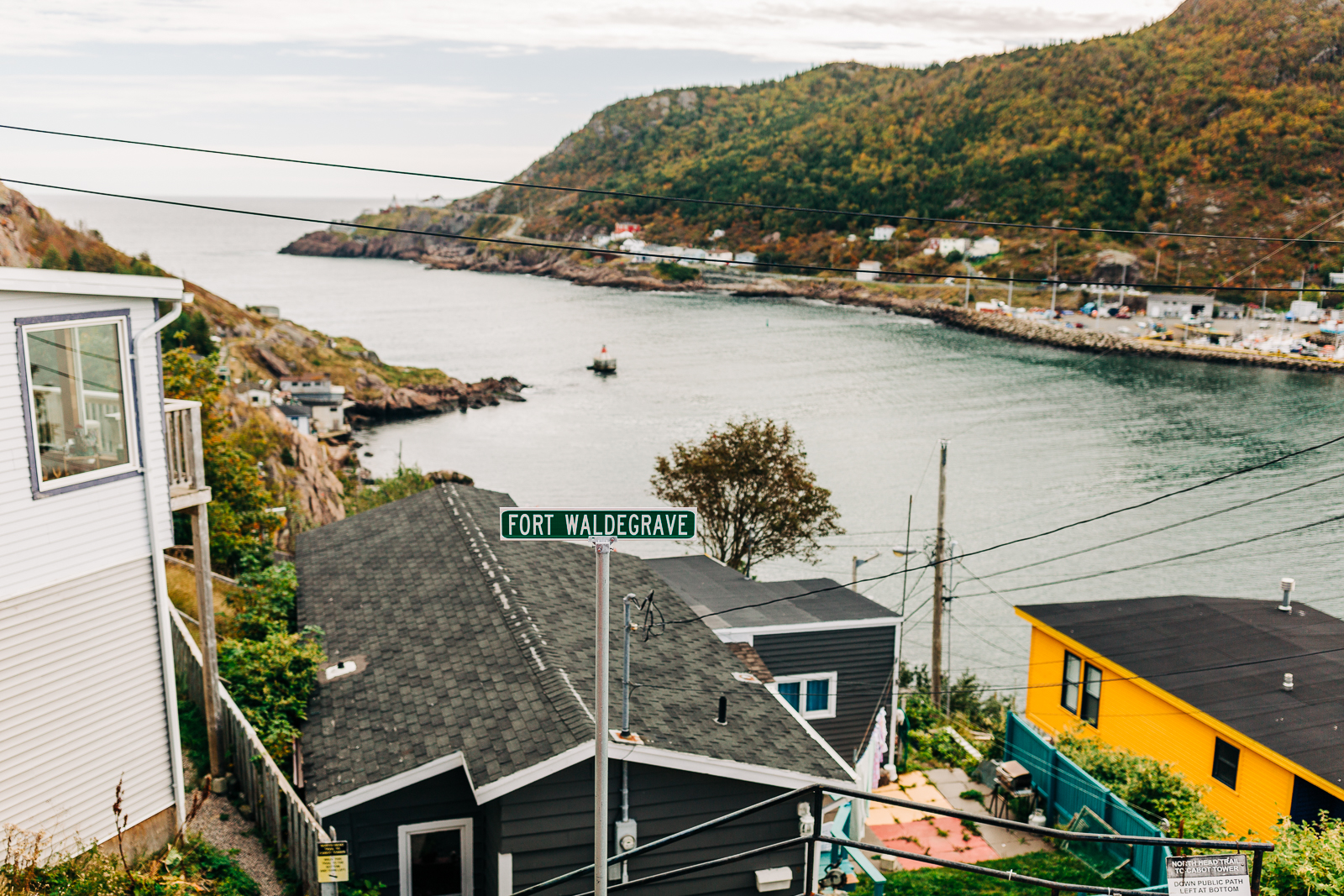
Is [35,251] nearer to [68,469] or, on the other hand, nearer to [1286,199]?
[68,469]

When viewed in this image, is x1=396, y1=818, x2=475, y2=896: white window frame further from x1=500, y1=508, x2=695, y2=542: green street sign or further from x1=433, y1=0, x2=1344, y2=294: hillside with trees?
x1=433, y1=0, x2=1344, y2=294: hillside with trees

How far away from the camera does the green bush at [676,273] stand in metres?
166

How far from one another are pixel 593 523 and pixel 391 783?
19.9ft

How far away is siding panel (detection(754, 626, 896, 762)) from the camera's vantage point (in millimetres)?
18281

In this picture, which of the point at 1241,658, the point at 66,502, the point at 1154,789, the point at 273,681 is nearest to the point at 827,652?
the point at 1154,789

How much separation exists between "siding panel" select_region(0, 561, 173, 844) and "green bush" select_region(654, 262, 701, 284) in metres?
158

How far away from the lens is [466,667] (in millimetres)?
12016

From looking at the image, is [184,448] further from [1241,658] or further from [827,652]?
[1241,658]

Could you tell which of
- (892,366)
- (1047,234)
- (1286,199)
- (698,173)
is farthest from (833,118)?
(892,366)

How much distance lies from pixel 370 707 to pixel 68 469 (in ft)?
14.8

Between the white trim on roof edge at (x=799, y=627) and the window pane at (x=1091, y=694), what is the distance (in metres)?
4.12

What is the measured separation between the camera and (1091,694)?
19562 millimetres

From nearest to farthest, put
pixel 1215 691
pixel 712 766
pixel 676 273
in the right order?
pixel 712 766 < pixel 1215 691 < pixel 676 273

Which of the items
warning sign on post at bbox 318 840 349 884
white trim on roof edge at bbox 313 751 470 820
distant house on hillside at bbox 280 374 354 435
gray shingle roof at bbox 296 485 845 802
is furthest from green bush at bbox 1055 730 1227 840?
distant house on hillside at bbox 280 374 354 435
